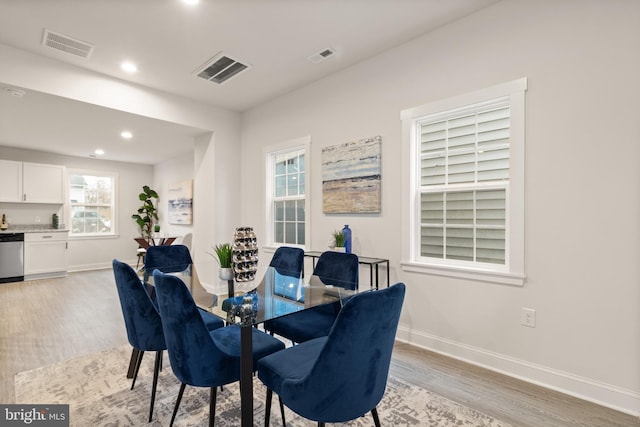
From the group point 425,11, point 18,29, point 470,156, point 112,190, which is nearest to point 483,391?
point 470,156

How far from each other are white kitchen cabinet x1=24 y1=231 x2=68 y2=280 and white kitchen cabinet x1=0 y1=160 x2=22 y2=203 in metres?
0.92

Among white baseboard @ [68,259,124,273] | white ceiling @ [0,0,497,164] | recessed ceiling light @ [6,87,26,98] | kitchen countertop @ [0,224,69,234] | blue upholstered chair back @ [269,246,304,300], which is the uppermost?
white ceiling @ [0,0,497,164]

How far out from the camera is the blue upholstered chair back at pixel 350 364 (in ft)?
3.91

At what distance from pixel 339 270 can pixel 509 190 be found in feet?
4.71

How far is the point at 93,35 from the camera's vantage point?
2.93m

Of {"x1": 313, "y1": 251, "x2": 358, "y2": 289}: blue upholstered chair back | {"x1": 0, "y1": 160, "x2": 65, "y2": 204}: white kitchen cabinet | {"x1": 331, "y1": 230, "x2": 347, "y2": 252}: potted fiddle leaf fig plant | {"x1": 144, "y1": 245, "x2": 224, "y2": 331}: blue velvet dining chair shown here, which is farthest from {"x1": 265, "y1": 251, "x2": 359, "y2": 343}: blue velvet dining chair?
{"x1": 0, "y1": 160, "x2": 65, "y2": 204}: white kitchen cabinet

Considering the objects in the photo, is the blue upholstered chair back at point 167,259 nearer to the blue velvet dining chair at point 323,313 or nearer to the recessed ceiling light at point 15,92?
the blue velvet dining chair at point 323,313

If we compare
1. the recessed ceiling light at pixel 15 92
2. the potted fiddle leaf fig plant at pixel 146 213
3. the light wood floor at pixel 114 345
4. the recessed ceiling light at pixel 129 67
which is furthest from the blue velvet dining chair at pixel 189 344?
the potted fiddle leaf fig plant at pixel 146 213

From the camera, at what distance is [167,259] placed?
126 inches

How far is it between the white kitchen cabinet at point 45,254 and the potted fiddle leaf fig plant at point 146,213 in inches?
61.8

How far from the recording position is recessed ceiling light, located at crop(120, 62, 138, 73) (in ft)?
11.4

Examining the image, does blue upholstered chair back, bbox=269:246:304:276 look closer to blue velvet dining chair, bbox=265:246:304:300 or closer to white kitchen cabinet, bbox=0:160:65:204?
blue velvet dining chair, bbox=265:246:304:300

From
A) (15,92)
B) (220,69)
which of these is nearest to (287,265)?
(220,69)

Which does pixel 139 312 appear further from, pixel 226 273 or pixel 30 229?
pixel 30 229
